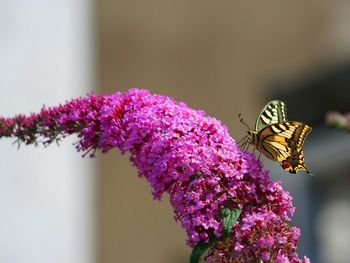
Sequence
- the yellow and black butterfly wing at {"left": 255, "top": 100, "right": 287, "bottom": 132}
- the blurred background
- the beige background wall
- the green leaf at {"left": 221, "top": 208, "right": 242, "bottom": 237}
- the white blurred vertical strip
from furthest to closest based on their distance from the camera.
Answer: the beige background wall
the blurred background
the white blurred vertical strip
the yellow and black butterfly wing at {"left": 255, "top": 100, "right": 287, "bottom": 132}
the green leaf at {"left": 221, "top": 208, "right": 242, "bottom": 237}

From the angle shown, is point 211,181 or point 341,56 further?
point 341,56

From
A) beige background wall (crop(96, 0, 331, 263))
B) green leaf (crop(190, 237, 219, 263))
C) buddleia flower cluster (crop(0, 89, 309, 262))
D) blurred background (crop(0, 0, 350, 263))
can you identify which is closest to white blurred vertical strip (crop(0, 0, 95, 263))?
blurred background (crop(0, 0, 350, 263))

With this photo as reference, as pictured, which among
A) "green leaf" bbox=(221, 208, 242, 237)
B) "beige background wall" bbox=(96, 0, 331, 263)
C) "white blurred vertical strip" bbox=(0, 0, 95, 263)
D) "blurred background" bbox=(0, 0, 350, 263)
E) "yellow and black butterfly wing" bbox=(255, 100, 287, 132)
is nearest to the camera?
"green leaf" bbox=(221, 208, 242, 237)

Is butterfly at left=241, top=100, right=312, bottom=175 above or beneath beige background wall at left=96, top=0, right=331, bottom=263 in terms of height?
beneath

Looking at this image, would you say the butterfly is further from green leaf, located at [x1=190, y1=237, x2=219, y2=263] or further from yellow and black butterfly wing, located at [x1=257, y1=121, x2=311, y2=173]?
green leaf, located at [x1=190, y1=237, x2=219, y2=263]

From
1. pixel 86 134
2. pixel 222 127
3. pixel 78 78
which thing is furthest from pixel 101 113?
pixel 78 78

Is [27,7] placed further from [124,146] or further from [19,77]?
[124,146]

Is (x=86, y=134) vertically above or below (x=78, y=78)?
below

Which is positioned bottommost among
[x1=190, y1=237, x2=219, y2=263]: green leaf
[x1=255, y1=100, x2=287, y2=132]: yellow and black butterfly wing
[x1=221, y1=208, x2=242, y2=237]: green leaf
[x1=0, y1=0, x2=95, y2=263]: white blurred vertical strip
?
[x1=190, y1=237, x2=219, y2=263]: green leaf
